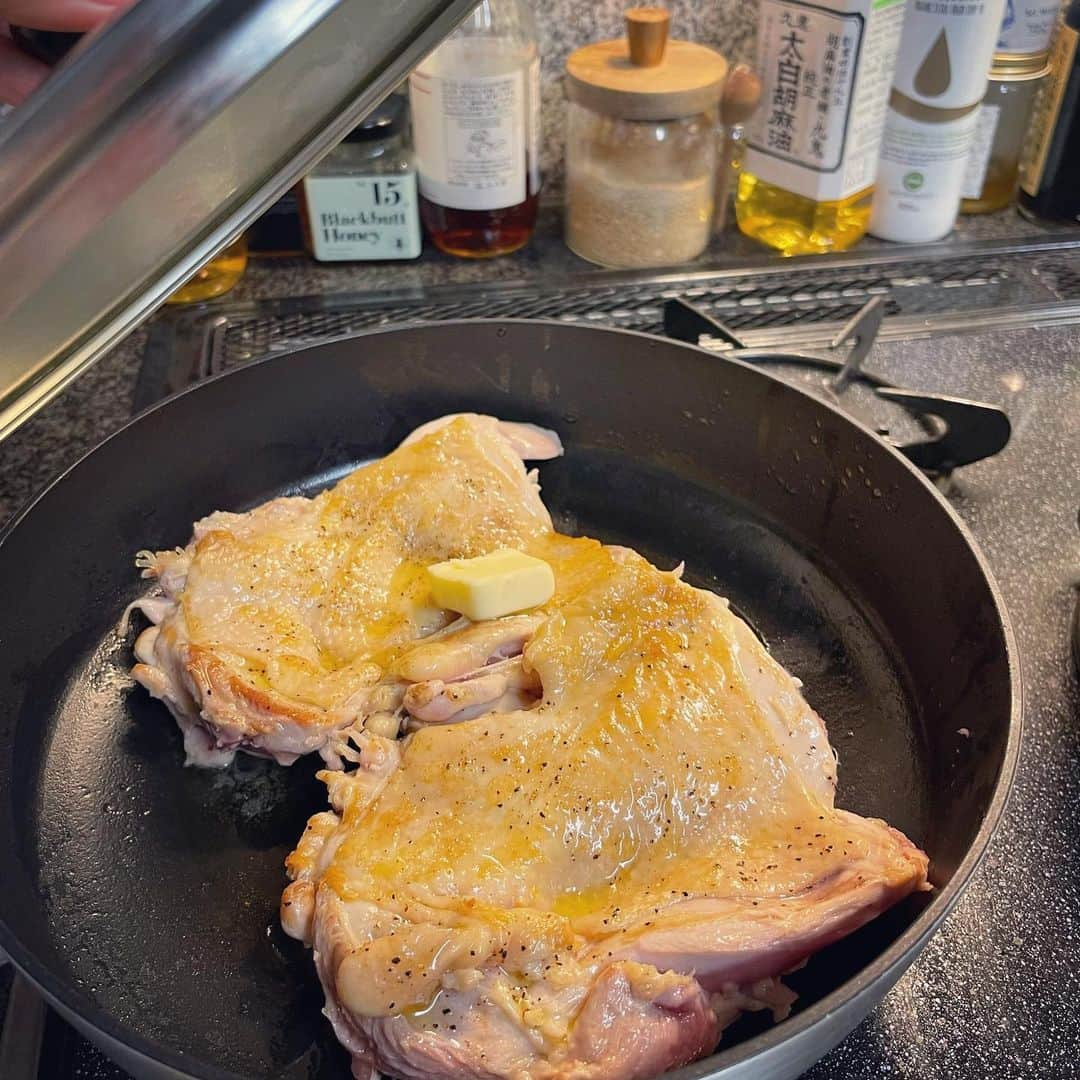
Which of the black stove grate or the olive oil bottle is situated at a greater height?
the olive oil bottle

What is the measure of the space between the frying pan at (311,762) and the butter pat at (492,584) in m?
0.24

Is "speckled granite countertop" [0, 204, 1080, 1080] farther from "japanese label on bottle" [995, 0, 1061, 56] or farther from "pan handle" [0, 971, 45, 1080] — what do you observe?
"japanese label on bottle" [995, 0, 1061, 56]

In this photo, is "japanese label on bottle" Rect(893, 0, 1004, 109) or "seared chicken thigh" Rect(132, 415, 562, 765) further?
"japanese label on bottle" Rect(893, 0, 1004, 109)

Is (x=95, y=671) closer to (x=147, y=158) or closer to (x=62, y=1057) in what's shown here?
(x=62, y=1057)

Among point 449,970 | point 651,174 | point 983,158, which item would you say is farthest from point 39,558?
point 983,158

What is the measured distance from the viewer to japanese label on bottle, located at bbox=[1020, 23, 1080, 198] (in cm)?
175

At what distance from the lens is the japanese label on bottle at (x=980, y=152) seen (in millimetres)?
1851

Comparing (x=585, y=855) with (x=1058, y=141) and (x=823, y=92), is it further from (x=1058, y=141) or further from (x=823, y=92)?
(x=1058, y=141)

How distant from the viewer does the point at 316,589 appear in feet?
3.62

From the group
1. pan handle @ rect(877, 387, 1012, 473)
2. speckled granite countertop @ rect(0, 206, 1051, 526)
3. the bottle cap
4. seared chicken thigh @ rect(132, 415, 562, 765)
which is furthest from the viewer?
the bottle cap

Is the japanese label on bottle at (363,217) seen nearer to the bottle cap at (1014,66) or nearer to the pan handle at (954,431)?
the pan handle at (954,431)

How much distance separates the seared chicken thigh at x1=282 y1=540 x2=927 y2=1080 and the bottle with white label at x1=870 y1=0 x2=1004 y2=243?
3.71 ft

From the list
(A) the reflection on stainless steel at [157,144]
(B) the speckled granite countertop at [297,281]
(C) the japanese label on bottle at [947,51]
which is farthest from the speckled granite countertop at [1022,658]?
(A) the reflection on stainless steel at [157,144]

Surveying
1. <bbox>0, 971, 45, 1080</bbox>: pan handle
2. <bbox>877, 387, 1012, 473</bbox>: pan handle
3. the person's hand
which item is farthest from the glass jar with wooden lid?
<bbox>0, 971, 45, 1080</bbox>: pan handle
